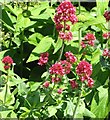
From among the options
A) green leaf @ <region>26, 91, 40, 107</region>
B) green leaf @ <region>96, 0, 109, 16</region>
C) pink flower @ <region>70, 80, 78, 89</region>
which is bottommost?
green leaf @ <region>26, 91, 40, 107</region>

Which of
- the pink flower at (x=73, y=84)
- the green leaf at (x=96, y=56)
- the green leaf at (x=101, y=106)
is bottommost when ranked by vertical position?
the green leaf at (x=101, y=106)

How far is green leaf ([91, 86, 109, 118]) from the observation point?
2.17 m

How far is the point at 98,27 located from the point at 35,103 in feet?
2.32

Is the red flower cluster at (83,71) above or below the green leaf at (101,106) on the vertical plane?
above

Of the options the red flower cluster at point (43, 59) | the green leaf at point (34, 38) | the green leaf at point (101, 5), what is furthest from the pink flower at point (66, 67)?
the green leaf at point (101, 5)

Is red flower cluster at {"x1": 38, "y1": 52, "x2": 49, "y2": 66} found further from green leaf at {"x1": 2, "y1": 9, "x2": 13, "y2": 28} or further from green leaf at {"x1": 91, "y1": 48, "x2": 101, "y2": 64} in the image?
green leaf at {"x1": 2, "y1": 9, "x2": 13, "y2": 28}

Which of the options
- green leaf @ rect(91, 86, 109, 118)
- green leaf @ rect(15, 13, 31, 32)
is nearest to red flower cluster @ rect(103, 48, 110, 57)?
green leaf @ rect(91, 86, 109, 118)

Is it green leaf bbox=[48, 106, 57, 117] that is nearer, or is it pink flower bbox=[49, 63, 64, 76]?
pink flower bbox=[49, 63, 64, 76]

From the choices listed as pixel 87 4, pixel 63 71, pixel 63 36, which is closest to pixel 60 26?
pixel 63 36

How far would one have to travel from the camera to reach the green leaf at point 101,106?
7.11ft

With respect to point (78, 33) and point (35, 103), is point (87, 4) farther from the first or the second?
point (35, 103)

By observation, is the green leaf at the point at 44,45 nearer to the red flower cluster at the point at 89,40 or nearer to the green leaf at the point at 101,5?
the red flower cluster at the point at 89,40

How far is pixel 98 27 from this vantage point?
247cm

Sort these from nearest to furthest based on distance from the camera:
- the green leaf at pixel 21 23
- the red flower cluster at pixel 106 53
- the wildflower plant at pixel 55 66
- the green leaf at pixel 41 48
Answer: the wildflower plant at pixel 55 66, the red flower cluster at pixel 106 53, the green leaf at pixel 41 48, the green leaf at pixel 21 23
